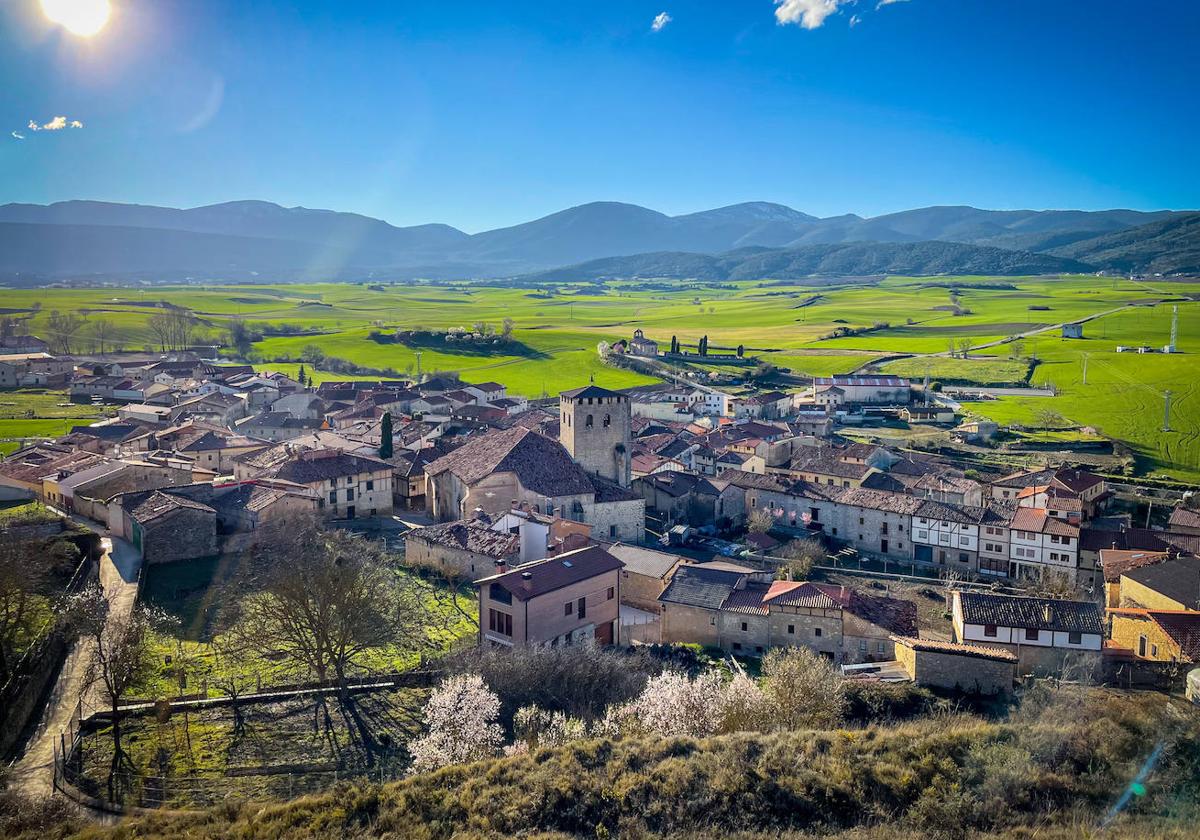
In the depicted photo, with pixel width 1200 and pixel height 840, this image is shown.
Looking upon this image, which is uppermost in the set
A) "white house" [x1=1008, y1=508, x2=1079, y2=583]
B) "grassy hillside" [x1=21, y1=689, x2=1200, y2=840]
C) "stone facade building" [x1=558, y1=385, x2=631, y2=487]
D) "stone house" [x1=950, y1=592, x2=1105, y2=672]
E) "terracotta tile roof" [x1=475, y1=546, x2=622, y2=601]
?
"stone facade building" [x1=558, y1=385, x2=631, y2=487]

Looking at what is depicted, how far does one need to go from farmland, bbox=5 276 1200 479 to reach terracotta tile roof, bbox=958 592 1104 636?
39497 mm

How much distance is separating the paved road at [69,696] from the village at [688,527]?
4.36 feet

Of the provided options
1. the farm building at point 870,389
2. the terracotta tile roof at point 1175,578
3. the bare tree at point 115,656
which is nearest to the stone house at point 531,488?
the bare tree at point 115,656

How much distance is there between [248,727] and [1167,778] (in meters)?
18.6

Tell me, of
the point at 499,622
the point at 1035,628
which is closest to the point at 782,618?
the point at 1035,628

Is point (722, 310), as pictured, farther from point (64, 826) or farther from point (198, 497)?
point (64, 826)

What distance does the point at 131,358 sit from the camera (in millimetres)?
107125

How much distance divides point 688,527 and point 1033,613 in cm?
1957

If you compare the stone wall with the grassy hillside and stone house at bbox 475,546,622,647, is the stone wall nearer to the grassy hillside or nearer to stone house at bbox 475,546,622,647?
stone house at bbox 475,546,622,647

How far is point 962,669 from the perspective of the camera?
2330 centimetres

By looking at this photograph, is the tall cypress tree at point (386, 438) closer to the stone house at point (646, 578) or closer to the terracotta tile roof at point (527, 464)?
the terracotta tile roof at point (527, 464)

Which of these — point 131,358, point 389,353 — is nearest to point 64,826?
point 389,353

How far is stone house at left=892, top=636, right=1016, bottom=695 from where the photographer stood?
23.1 metres

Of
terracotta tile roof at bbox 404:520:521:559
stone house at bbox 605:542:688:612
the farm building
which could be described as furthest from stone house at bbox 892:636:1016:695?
the farm building
